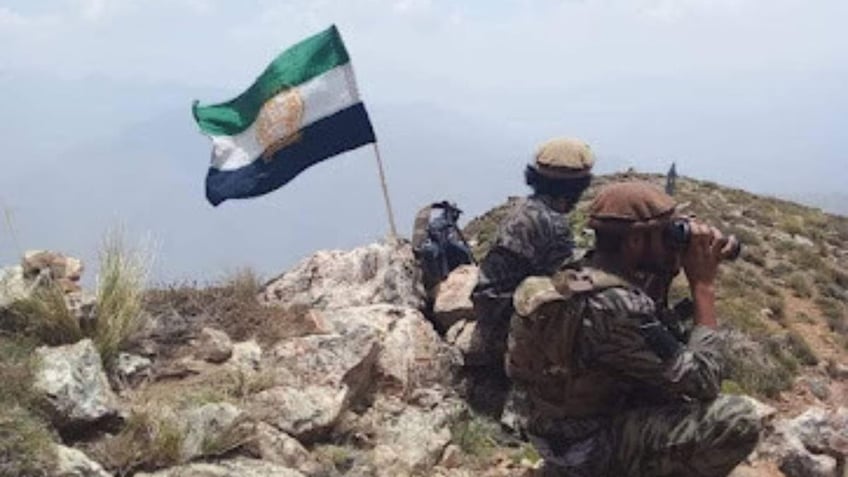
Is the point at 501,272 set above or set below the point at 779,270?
above

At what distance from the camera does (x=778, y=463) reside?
7.92 meters

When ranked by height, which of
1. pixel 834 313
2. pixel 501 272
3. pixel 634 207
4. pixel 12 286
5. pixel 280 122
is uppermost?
pixel 280 122

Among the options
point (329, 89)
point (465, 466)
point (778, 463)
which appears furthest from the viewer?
point (329, 89)

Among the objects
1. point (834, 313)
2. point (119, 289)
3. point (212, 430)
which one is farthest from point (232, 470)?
point (834, 313)

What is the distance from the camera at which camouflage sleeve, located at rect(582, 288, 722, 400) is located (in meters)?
5.11

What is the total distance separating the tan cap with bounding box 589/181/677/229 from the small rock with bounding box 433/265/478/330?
383 centimetres

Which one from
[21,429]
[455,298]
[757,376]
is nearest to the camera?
[21,429]

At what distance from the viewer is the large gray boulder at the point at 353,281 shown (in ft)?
31.7

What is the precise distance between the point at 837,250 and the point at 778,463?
14.6 metres

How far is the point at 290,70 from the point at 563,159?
438 cm

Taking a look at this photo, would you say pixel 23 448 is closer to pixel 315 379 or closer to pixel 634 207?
pixel 315 379

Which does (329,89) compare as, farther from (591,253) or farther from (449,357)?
(591,253)

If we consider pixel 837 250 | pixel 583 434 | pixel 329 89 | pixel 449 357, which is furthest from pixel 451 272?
pixel 837 250

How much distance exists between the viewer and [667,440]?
5492 millimetres
